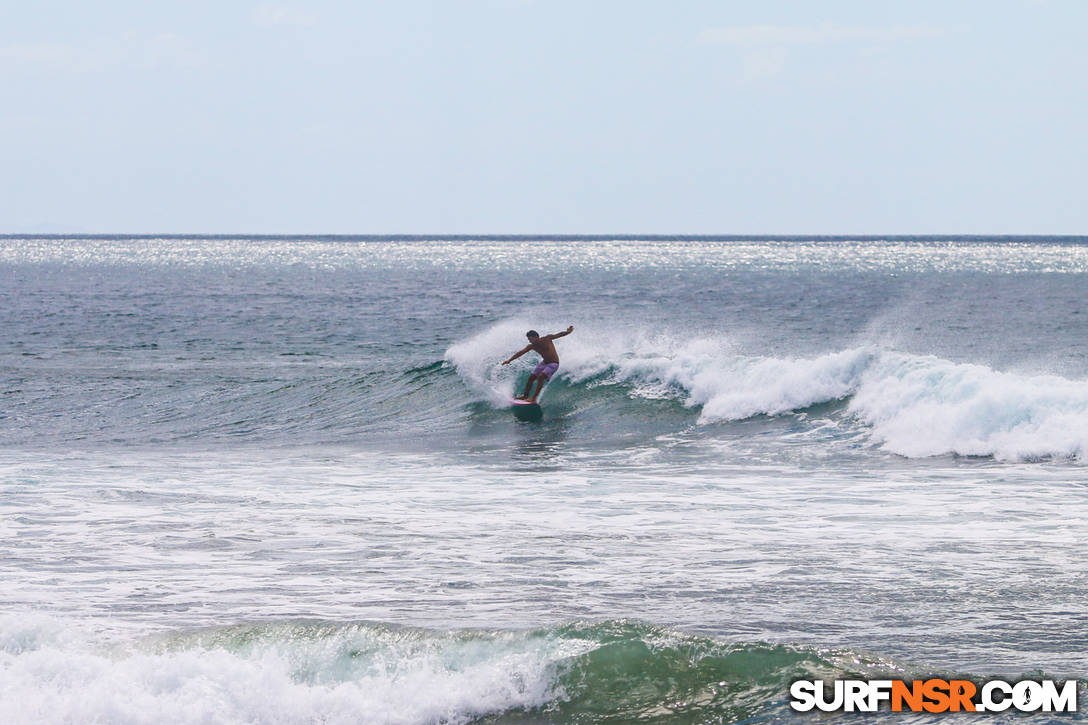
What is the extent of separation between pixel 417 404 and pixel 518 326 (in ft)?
15.1

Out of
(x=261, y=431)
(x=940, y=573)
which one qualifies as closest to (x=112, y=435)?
(x=261, y=431)

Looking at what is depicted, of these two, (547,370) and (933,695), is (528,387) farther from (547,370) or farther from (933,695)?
(933,695)

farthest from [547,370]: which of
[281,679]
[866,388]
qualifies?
[281,679]

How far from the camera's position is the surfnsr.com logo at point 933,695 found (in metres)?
7.06

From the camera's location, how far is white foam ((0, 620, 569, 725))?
734 centimetres

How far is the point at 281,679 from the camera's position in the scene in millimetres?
7664

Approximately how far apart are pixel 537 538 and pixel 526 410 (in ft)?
35.6

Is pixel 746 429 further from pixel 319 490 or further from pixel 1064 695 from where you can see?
pixel 1064 695

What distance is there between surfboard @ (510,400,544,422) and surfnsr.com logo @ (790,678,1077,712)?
14.3 m

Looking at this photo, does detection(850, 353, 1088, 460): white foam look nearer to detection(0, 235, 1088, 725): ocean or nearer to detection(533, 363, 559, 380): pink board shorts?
detection(0, 235, 1088, 725): ocean

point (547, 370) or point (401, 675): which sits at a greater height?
point (547, 370)

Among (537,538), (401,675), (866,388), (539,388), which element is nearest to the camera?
(401,675)

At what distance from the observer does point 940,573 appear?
981 cm

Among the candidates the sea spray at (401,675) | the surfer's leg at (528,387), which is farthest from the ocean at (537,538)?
the surfer's leg at (528,387)
